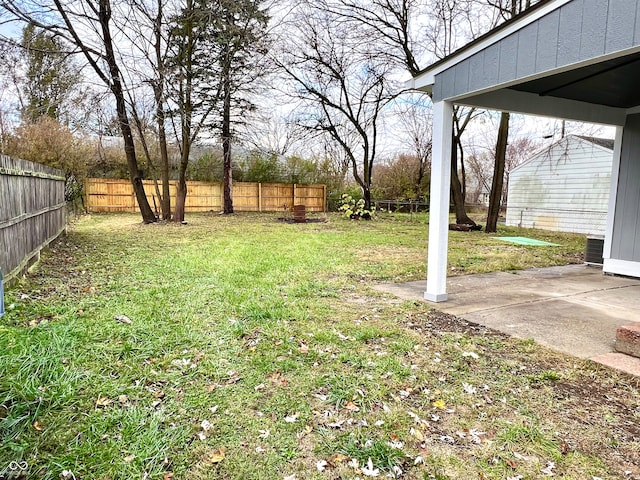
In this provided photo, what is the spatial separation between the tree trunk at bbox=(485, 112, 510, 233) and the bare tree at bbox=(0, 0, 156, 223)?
34.5 ft

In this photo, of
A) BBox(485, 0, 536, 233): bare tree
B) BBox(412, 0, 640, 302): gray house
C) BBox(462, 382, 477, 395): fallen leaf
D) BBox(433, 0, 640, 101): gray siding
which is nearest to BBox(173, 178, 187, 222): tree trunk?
BBox(485, 0, 536, 233): bare tree

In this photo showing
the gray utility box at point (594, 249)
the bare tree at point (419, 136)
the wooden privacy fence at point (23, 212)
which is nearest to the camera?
the wooden privacy fence at point (23, 212)

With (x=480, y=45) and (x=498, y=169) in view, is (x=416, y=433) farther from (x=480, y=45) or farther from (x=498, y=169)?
(x=498, y=169)

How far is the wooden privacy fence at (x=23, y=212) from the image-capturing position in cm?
384

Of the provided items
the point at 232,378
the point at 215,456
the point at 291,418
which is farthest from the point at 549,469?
the point at 232,378

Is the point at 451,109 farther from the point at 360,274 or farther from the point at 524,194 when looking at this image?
the point at 524,194

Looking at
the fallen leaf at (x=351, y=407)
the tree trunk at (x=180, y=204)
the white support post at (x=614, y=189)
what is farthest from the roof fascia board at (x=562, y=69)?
the tree trunk at (x=180, y=204)

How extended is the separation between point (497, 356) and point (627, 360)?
2.80 ft

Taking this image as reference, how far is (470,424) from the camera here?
1.96 metres

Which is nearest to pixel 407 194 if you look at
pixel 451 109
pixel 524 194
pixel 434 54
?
pixel 524 194

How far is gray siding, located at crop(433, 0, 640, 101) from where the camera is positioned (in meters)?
2.37

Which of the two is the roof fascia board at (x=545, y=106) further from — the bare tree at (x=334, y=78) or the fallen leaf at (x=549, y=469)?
the bare tree at (x=334, y=78)

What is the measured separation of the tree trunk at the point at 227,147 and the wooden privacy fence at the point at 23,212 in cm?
645

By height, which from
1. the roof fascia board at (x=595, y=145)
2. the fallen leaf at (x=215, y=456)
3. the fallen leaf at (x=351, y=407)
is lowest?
the fallen leaf at (x=215, y=456)
